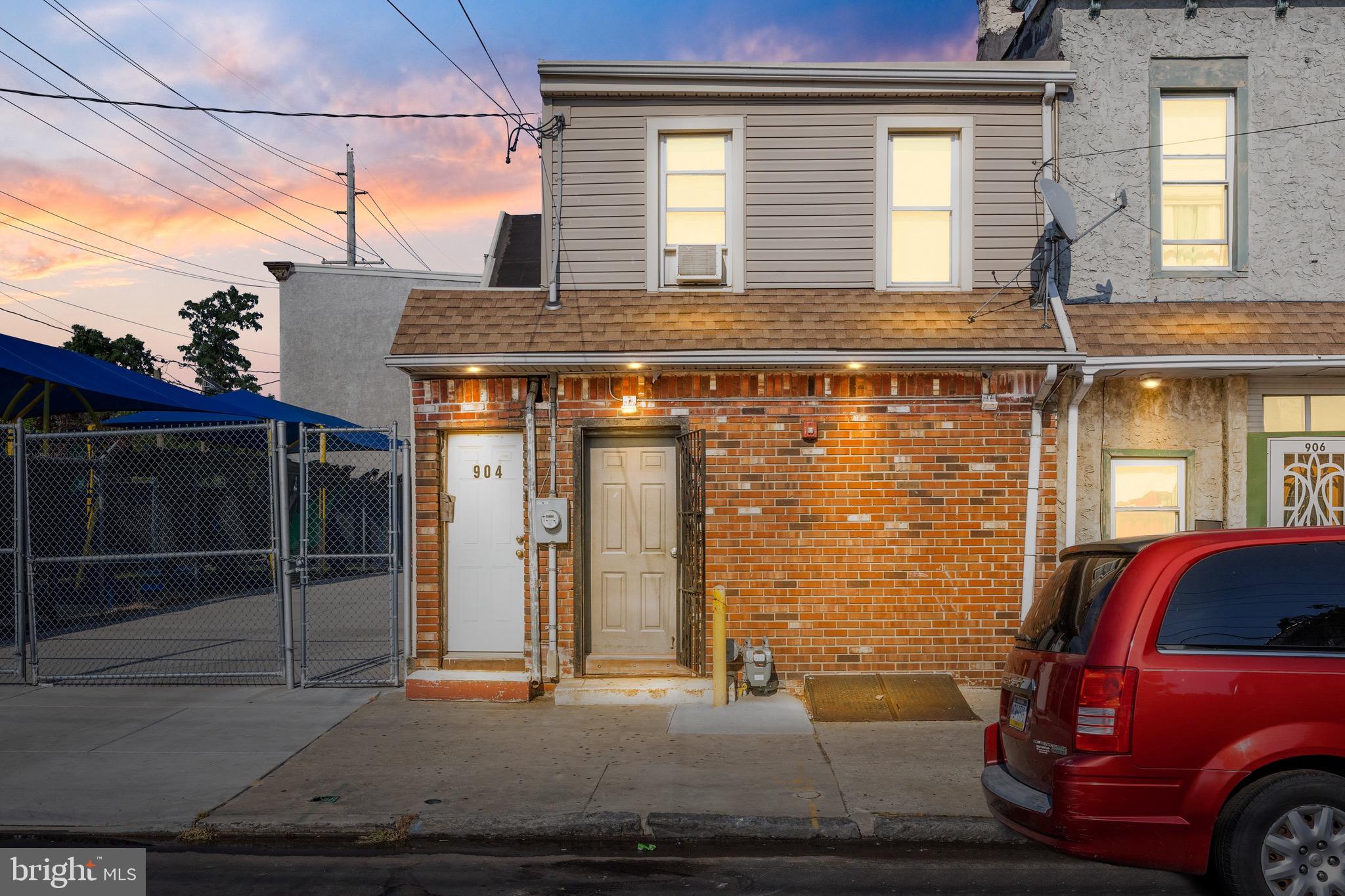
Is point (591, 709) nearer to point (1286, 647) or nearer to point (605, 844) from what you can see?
point (605, 844)

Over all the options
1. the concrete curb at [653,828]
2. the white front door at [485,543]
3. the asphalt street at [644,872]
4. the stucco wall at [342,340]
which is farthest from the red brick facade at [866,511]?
the stucco wall at [342,340]

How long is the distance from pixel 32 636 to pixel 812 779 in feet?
24.0

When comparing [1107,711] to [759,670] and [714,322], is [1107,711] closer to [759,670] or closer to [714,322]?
[759,670]

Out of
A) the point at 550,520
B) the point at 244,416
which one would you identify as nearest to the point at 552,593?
the point at 550,520

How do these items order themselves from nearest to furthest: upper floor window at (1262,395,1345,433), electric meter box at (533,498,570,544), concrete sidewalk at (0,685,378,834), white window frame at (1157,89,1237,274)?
concrete sidewalk at (0,685,378,834) → electric meter box at (533,498,570,544) → upper floor window at (1262,395,1345,433) → white window frame at (1157,89,1237,274)

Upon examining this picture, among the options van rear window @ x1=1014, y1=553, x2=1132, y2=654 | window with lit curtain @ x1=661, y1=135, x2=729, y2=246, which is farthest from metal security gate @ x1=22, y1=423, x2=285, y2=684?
van rear window @ x1=1014, y1=553, x2=1132, y2=654

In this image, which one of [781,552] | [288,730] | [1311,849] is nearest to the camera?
[1311,849]

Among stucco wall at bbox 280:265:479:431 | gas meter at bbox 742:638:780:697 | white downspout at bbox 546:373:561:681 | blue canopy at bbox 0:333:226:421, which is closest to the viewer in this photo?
gas meter at bbox 742:638:780:697

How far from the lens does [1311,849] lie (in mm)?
4180

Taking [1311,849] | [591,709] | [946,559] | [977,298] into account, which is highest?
[977,298]

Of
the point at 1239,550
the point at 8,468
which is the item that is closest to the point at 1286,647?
the point at 1239,550

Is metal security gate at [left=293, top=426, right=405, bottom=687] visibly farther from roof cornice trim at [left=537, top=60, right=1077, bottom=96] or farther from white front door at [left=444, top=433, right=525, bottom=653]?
roof cornice trim at [left=537, top=60, right=1077, bottom=96]

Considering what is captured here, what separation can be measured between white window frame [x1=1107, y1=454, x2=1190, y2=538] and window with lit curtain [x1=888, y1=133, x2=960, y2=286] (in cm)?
229

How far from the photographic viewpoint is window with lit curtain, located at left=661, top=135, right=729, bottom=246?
967 centimetres
